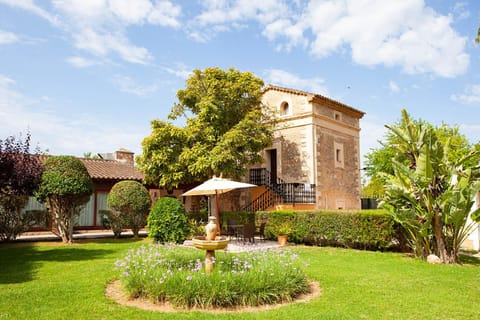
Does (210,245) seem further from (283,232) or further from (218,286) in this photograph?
(283,232)

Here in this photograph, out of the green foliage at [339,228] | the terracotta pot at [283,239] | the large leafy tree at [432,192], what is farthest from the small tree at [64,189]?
the large leafy tree at [432,192]

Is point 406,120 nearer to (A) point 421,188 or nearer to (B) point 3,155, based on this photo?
(A) point 421,188

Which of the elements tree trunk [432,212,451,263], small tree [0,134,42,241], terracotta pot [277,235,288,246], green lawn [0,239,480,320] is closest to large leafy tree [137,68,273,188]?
terracotta pot [277,235,288,246]

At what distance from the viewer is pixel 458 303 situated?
6023 mm

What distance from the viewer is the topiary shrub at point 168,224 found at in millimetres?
13227

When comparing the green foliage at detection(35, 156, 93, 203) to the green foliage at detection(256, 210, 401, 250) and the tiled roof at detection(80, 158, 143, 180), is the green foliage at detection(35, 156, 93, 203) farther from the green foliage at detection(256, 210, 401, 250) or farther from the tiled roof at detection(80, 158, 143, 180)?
the green foliage at detection(256, 210, 401, 250)

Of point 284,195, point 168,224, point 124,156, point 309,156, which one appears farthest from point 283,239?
point 124,156

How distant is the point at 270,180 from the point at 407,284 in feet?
47.4

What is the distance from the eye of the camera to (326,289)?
6.92 meters

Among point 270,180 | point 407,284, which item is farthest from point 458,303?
point 270,180

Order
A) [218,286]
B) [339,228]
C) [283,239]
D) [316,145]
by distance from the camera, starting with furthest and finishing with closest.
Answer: [316,145] → [283,239] → [339,228] → [218,286]

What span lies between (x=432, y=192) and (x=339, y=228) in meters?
3.70

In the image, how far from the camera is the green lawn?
5.38m

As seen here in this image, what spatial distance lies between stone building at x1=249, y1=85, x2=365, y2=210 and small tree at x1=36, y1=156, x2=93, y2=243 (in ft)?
30.3
